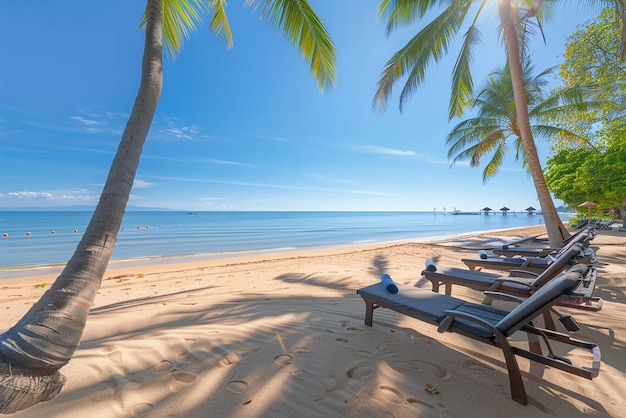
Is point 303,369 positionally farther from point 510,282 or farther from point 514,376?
point 510,282

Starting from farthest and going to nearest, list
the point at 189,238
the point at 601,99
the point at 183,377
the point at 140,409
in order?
the point at 189,238 < the point at 601,99 < the point at 183,377 < the point at 140,409

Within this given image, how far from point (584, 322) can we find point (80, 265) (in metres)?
4.90

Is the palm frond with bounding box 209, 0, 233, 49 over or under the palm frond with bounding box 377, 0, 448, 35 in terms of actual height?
under

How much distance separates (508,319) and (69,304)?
2.92m

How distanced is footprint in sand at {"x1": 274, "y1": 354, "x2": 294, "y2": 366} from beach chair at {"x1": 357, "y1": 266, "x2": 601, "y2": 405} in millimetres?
1005

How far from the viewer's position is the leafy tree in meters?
7.19

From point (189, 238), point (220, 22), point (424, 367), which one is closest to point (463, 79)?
point (220, 22)

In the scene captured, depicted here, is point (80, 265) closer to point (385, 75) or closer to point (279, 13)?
point (279, 13)

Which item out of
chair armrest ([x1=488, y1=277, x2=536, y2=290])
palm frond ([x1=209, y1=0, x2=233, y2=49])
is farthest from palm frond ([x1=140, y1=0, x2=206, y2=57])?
chair armrest ([x1=488, y1=277, x2=536, y2=290])

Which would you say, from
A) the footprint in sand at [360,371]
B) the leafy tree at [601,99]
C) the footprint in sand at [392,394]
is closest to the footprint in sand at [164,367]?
the footprint in sand at [360,371]

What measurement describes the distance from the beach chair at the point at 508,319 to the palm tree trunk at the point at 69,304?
7.83 ft

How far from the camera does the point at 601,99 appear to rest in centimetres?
834

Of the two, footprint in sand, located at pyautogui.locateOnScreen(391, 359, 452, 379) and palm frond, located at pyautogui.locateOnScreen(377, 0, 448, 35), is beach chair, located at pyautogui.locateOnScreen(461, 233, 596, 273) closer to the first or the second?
footprint in sand, located at pyautogui.locateOnScreen(391, 359, 452, 379)

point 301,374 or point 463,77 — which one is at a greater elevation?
point 463,77
